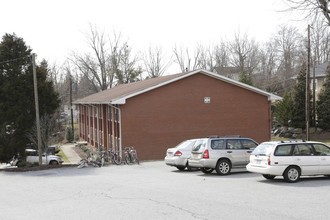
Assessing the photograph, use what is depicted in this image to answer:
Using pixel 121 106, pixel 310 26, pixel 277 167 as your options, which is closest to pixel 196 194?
pixel 277 167

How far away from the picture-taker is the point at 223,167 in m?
17.8

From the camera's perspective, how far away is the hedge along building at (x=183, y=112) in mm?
27734

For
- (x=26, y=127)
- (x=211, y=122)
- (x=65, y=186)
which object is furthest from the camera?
(x=211, y=122)

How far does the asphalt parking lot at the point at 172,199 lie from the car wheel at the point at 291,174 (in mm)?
283

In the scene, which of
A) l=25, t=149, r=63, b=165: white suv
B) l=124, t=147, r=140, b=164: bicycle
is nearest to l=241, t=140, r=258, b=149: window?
l=124, t=147, r=140, b=164: bicycle

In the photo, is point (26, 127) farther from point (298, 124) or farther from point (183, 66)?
point (183, 66)

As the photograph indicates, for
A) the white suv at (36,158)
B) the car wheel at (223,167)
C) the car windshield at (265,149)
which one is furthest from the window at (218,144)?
the white suv at (36,158)

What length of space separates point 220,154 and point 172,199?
6489 millimetres

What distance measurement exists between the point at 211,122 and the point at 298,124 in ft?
59.2

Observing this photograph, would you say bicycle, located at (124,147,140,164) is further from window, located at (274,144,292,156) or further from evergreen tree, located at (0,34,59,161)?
window, located at (274,144,292,156)

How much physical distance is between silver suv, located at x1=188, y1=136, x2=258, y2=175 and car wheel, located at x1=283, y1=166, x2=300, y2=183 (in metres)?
3.70

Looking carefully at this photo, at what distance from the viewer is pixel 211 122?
97.7 ft

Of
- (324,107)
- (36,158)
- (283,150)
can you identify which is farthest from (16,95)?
(324,107)

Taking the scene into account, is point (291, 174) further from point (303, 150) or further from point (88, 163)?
point (88, 163)
